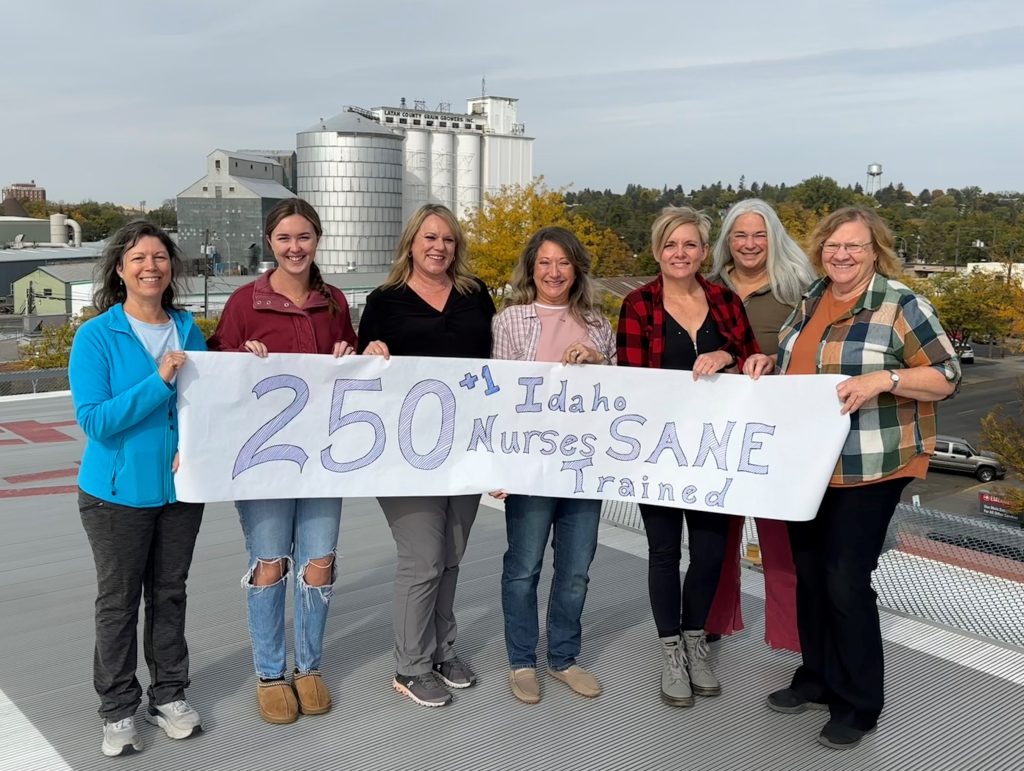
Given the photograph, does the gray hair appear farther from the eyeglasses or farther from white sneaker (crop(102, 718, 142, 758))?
white sneaker (crop(102, 718, 142, 758))

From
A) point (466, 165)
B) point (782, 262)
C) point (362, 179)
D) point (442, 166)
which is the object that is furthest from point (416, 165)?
point (782, 262)

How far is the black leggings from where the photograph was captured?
317 centimetres

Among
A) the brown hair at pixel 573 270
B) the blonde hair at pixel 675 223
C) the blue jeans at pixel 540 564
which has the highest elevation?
the blonde hair at pixel 675 223

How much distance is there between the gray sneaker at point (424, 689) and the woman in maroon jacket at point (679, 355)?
0.83m

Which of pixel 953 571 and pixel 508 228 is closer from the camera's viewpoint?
pixel 953 571

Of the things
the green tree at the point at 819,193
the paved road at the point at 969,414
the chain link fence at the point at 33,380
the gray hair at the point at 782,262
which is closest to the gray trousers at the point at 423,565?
the gray hair at the point at 782,262

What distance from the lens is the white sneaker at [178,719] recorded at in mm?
2842

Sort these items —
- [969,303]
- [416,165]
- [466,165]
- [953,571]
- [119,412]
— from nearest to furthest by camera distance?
[119,412], [953,571], [969,303], [416,165], [466,165]

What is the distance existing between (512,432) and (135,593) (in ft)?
4.63

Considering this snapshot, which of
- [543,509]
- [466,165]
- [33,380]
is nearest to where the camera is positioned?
[543,509]

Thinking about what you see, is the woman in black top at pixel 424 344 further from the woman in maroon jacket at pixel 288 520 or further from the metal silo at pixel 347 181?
the metal silo at pixel 347 181

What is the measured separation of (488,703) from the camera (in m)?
3.16

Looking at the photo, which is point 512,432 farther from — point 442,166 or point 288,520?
point 442,166

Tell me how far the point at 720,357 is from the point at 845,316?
445 millimetres
